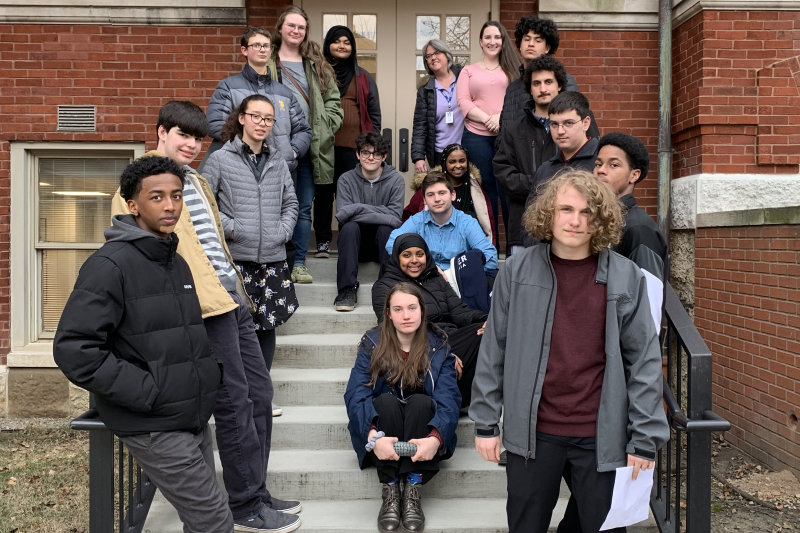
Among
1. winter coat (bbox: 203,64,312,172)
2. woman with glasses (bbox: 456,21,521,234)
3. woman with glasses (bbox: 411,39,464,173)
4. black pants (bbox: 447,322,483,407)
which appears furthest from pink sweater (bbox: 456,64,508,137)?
black pants (bbox: 447,322,483,407)

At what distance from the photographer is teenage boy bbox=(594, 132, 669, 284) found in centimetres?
281

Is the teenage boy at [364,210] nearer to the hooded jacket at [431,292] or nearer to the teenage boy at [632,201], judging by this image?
the hooded jacket at [431,292]

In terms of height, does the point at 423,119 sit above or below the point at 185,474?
above

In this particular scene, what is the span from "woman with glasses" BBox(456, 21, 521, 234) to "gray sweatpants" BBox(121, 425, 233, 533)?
137 inches

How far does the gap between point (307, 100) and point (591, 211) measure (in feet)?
11.4

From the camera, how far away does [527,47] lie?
5.03 meters

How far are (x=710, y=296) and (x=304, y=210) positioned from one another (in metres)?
3.28

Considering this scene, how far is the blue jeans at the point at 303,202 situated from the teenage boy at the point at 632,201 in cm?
280

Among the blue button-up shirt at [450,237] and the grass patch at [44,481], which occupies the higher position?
the blue button-up shirt at [450,237]

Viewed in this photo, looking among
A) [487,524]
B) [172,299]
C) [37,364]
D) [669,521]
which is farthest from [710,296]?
[37,364]

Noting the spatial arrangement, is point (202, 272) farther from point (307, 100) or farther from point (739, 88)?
point (739, 88)

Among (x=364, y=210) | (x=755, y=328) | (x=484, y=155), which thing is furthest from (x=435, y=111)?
(x=755, y=328)

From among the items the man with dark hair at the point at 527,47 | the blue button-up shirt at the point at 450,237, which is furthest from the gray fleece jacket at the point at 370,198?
the man with dark hair at the point at 527,47

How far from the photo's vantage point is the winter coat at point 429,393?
3492mm
